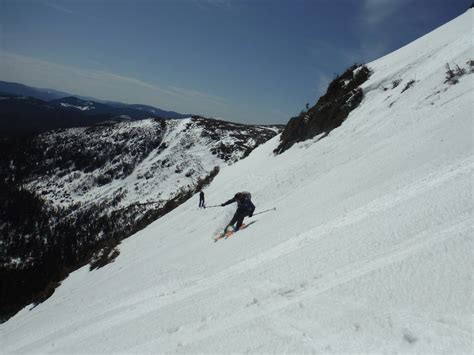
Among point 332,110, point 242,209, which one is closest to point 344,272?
point 242,209

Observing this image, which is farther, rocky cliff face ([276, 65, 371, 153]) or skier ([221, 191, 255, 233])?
rocky cliff face ([276, 65, 371, 153])

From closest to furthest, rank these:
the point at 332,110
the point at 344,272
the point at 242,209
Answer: the point at 344,272
the point at 242,209
the point at 332,110

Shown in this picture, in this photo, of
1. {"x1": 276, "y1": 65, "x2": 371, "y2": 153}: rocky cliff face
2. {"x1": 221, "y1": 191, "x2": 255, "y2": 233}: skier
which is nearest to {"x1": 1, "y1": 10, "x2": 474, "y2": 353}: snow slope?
{"x1": 221, "y1": 191, "x2": 255, "y2": 233}: skier

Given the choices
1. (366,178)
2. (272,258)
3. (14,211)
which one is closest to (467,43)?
(366,178)

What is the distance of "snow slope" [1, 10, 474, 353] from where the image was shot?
435 cm

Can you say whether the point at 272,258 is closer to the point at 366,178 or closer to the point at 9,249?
the point at 366,178

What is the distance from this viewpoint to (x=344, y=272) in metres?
5.85

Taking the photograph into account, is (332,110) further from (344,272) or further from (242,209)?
(344,272)

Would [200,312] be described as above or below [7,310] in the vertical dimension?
above

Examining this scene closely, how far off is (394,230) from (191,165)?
165140mm

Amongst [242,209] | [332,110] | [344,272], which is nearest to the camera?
[344,272]

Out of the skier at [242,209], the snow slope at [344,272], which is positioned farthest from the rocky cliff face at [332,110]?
the skier at [242,209]

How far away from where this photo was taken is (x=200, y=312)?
21.2ft

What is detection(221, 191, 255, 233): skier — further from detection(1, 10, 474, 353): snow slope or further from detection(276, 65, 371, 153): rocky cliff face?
detection(276, 65, 371, 153): rocky cliff face
